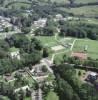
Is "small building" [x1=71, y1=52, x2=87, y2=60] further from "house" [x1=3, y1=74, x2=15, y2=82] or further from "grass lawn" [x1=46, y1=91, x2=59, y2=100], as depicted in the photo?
"house" [x1=3, y1=74, x2=15, y2=82]

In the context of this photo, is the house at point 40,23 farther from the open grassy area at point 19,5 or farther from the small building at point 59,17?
the open grassy area at point 19,5

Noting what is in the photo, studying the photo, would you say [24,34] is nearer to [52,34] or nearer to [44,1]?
[52,34]

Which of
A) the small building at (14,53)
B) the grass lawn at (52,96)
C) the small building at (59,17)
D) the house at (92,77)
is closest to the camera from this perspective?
the grass lawn at (52,96)

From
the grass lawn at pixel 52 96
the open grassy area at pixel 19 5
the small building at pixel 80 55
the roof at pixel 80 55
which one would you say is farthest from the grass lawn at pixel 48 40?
the open grassy area at pixel 19 5

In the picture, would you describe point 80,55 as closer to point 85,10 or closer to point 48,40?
point 48,40

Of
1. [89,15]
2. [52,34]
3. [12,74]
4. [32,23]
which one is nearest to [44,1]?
[89,15]

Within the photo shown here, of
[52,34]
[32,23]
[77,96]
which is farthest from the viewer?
[32,23]

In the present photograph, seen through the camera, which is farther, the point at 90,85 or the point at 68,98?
the point at 90,85

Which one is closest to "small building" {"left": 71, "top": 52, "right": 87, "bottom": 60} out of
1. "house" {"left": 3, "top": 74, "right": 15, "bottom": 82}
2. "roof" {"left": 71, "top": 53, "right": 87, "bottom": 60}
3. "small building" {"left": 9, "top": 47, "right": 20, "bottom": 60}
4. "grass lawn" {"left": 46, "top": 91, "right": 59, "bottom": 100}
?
"roof" {"left": 71, "top": 53, "right": 87, "bottom": 60}
